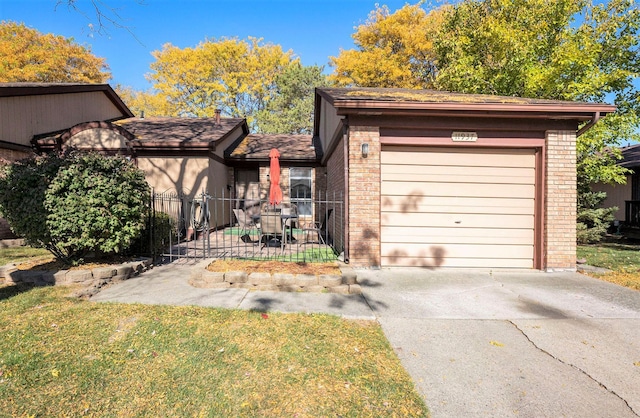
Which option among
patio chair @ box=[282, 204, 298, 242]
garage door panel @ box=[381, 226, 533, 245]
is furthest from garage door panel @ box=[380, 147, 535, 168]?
patio chair @ box=[282, 204, 298, 242]

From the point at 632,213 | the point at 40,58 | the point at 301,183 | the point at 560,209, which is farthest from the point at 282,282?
the point at 40,58

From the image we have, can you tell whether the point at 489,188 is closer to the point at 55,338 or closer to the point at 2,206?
the point at 55,338

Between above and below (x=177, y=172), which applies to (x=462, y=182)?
below

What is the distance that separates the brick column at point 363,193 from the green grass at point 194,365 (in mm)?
2530

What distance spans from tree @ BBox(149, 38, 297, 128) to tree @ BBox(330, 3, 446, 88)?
8.27 metres

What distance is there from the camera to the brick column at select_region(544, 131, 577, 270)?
20.5 ft

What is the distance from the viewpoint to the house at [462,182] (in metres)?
6.15

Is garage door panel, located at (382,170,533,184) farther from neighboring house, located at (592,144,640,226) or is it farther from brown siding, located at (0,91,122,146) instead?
brown siding, located at (0,91,122,146)

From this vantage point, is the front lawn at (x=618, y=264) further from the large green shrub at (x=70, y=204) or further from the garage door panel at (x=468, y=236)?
the large green shrub at (x=70, y=204)

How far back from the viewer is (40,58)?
20.5 metres

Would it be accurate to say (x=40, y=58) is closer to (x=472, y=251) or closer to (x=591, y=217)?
(x=472, y=251)

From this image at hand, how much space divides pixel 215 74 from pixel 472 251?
2633cm

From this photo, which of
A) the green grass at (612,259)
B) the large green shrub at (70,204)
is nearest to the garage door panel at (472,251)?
the green grass at (612,259)

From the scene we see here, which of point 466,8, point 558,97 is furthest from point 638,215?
point 466,8
